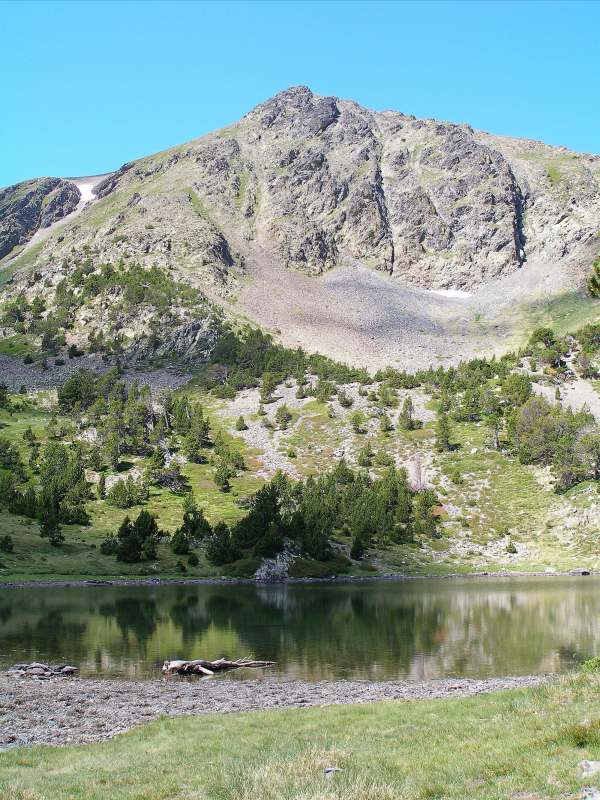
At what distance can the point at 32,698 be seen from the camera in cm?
2447

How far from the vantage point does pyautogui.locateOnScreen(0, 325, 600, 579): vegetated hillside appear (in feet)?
268

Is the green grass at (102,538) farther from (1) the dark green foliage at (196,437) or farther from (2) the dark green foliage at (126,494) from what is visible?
(1) the dark green foliage at (196,437)

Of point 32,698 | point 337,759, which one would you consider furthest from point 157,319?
point 337,759

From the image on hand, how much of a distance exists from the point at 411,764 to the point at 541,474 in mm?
100033

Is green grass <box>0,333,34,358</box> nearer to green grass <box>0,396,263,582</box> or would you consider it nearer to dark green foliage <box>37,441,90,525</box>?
dark green foliage <box>37,441,90,525</box>

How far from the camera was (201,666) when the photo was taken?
30.7 m

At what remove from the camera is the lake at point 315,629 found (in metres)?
32.0

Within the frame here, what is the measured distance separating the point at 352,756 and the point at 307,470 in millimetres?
100322

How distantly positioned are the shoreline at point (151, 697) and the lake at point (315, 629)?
6.44ft

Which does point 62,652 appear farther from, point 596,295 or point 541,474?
point 541,474

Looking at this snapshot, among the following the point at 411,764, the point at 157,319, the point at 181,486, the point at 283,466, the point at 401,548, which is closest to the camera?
the point at 411,764

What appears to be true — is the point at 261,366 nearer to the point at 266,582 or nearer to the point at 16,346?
the point at 16,346

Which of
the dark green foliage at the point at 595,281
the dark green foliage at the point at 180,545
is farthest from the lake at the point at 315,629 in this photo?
the dark green foliage at the point at 595,281

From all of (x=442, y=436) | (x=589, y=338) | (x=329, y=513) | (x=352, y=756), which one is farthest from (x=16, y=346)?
(x=352, y=756)
